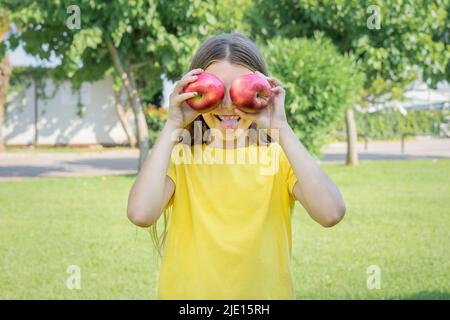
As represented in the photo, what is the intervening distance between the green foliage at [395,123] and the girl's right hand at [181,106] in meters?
28.9

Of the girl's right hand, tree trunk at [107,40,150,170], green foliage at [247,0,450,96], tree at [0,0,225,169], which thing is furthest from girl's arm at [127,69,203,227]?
green foliage at [247,0,450,96]

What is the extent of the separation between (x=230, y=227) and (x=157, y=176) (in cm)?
30

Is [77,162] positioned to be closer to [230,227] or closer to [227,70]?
[227,70]

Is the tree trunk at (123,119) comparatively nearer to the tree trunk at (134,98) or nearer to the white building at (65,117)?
the white building at (65,117)

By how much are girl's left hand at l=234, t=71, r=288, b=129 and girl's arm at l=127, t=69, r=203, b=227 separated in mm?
201

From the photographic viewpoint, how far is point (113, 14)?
1154cm

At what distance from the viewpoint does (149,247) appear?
6.82 m

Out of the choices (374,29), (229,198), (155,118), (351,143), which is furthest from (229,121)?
(155,118)

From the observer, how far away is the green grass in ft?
16.8

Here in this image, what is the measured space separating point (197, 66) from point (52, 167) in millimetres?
15016

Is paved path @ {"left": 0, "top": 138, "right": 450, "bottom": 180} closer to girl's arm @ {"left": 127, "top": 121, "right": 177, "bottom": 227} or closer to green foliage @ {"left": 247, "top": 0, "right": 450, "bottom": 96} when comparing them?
green foliage @ {"left": 247, "top": 0, "right": 450, "bottom": 96}

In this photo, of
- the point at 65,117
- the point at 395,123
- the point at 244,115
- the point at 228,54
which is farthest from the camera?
the point at 395,123
